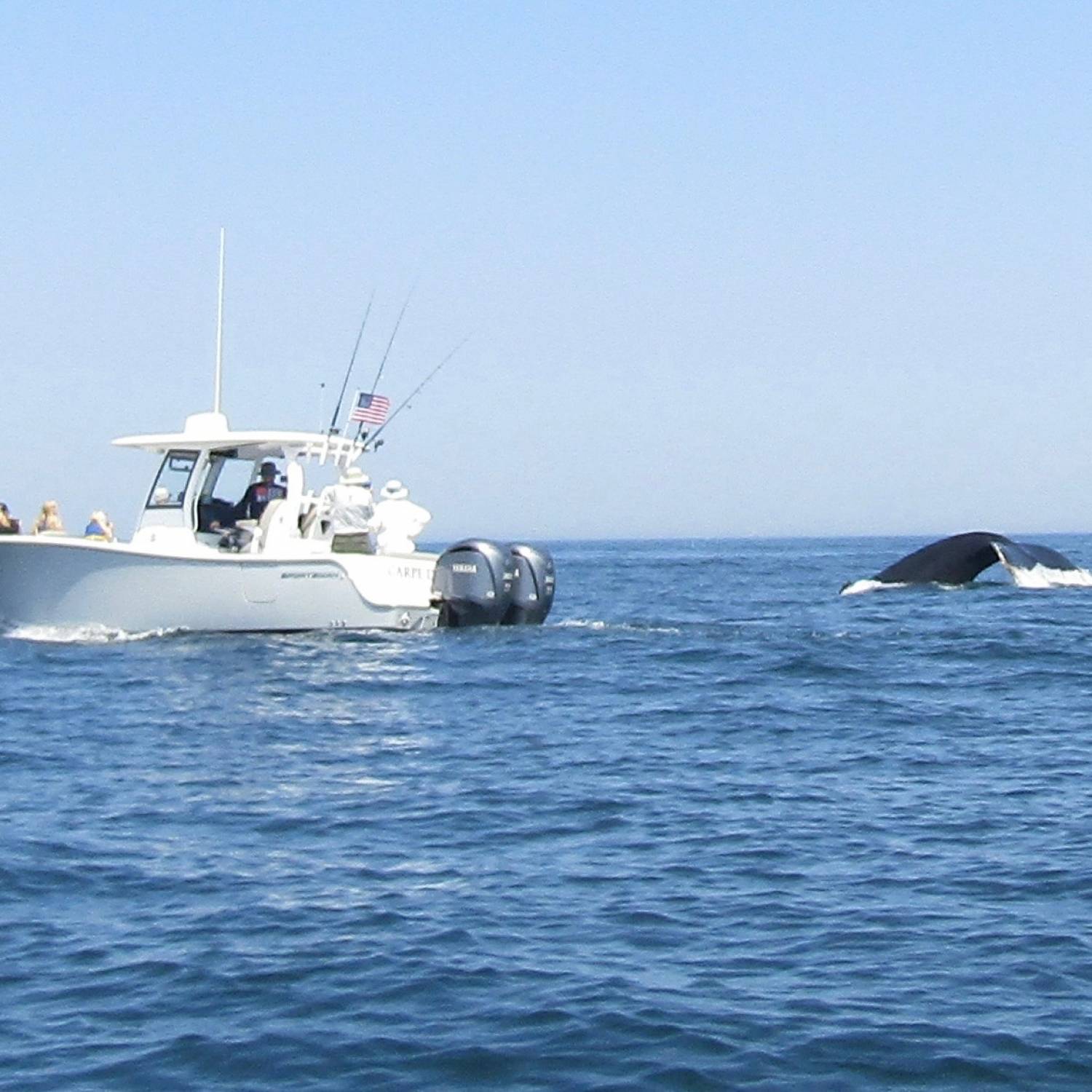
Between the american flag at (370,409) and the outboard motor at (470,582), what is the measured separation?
2382 millimetres

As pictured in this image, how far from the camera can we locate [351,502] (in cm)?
2817

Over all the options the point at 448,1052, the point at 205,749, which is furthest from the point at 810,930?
the point at 205,749

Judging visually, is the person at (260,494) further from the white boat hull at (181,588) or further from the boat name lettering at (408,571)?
the boat name lettering at (408,571)

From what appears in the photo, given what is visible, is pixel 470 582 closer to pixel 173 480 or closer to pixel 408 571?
pixel 408 571

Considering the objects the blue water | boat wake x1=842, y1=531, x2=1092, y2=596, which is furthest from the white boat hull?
boat wake x1=842, y1=531, x2=1092, y2=596

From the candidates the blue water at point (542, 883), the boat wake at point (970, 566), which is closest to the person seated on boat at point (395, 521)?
the blue water at point (542, 883)

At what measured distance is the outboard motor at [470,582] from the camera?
1108 inches

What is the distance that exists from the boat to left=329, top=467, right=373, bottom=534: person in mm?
26

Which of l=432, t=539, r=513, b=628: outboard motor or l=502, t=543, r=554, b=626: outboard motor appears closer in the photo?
l=432, t=539, r=513, b=628: outboard motor

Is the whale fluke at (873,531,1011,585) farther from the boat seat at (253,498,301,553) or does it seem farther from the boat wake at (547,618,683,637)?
the boat seat at (253,498,301,553)

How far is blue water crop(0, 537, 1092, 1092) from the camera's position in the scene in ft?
26.6

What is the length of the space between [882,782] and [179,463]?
15.9 m

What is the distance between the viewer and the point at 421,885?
11.1 m

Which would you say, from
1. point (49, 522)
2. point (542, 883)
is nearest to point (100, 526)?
point (49, 522)
